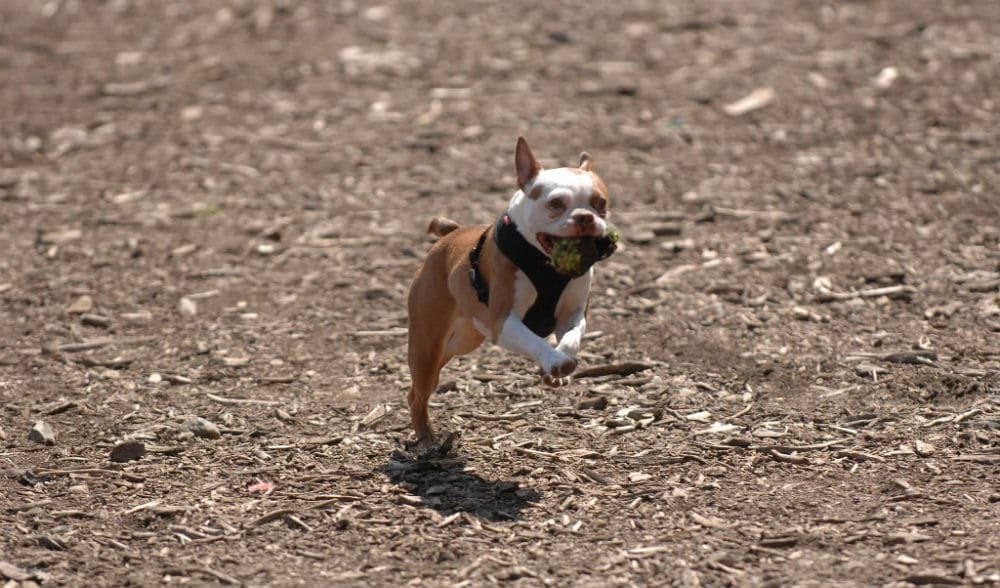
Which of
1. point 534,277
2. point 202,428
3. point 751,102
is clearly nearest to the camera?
point 534,277

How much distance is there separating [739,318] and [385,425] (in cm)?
235

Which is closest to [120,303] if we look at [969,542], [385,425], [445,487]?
[385,425]

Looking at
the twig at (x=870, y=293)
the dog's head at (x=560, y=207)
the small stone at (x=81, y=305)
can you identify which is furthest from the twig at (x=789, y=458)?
the small stone at (x=81, y=305)

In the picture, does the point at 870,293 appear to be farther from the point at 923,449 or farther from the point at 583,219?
the point at 583,219

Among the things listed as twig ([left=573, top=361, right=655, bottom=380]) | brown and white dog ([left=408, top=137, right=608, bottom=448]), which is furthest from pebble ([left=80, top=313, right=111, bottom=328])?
twig ([left=573, top=361, right=655, bottom=380])

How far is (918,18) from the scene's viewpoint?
1316cm

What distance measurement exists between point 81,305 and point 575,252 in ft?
14.3

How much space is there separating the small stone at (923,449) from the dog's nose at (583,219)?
1.99 meters

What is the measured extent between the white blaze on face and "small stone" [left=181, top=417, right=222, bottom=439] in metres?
2.08

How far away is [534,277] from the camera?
18.4 feet

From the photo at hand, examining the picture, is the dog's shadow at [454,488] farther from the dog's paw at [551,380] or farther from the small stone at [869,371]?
the small stone at [869,371]

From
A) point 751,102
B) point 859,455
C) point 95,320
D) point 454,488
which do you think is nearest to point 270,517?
point 454,488

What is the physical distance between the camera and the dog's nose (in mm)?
5312

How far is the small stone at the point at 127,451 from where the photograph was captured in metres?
6.35
